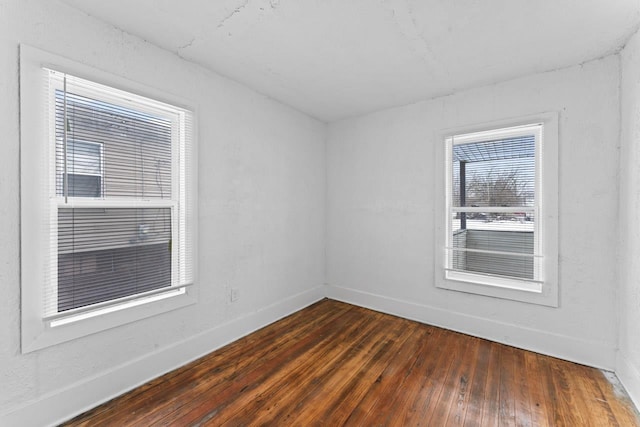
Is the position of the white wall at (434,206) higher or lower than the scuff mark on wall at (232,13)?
lower

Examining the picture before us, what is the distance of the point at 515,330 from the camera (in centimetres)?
262

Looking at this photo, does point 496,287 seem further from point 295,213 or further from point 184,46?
point 184,46

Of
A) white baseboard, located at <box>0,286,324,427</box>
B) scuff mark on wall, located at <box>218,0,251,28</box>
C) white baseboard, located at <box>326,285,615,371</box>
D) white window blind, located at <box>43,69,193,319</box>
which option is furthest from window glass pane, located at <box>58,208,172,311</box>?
white baseboard, located at <box>326,285,615,371</box>

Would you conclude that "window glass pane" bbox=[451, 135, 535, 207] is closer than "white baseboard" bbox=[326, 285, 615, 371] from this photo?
No

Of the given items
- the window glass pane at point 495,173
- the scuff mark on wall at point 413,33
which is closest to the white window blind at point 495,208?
the window glass pane at point 495,173

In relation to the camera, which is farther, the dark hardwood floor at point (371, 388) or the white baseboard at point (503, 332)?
the white baseboard at point (503, 332)

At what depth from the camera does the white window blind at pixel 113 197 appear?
1.71 meters

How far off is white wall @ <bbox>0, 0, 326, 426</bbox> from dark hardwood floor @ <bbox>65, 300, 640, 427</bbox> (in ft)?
0.72

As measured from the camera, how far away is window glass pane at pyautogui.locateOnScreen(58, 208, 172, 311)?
5.74ft

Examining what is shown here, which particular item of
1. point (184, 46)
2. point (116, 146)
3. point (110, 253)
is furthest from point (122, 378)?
point (184, 46)

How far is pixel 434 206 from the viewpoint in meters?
3.10

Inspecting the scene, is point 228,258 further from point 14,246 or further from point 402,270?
point 402,270

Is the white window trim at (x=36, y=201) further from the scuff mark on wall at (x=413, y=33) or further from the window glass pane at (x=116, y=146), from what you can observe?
the scuff mark on wall at (x=413, y=33)

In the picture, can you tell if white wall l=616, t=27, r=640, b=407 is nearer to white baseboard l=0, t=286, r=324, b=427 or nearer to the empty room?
the empty room
